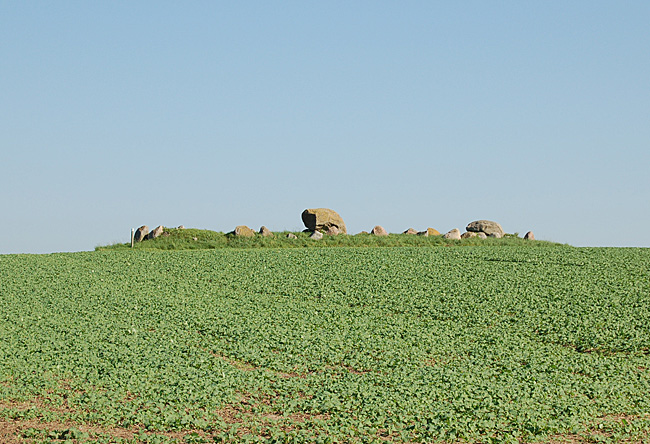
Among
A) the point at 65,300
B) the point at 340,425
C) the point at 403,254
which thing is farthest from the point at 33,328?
the point at 403,254

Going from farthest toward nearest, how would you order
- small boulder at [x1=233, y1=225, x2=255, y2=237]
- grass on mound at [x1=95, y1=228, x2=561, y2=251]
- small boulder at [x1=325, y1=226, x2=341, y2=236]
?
small boulder at [x1=325, y1=226, x2=341, y2=236] < small boulder at [x1=233, y1=225, x2=255, y2=237] < grass on mound at [x1=95, y1=228, x2=561, y2=251]

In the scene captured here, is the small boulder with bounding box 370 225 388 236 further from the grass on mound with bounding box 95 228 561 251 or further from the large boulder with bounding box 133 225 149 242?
the large boulder with bounding box 133 225 149 242

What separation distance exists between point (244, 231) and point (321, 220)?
188 inches

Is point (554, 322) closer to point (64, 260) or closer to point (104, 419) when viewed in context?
point (104, 419)

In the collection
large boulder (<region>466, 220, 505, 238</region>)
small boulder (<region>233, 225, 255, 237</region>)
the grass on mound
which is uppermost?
large boulder (<region>466, 220, 505, 238</region>)

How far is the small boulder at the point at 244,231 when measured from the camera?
3747 centimetres

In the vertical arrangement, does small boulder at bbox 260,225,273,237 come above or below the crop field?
above

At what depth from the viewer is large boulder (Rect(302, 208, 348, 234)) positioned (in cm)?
3931

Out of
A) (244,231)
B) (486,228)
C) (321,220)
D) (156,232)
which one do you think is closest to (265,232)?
(244,231)

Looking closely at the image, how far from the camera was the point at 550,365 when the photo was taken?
1352cm

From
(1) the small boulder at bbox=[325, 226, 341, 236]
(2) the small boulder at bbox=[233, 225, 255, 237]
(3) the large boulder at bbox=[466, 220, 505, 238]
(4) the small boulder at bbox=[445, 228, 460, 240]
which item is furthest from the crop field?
(3) the large boulder at bbox=[466, 220, 505, 238]

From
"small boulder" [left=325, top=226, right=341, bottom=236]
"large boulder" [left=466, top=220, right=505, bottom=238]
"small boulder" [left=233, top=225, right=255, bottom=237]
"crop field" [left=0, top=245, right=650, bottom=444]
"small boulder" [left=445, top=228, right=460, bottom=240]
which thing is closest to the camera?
"crop field" [left=0, top=245, right=650, bottom=444]

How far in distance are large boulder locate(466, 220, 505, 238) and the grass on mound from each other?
12.7ft

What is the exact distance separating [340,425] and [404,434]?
98 cm
